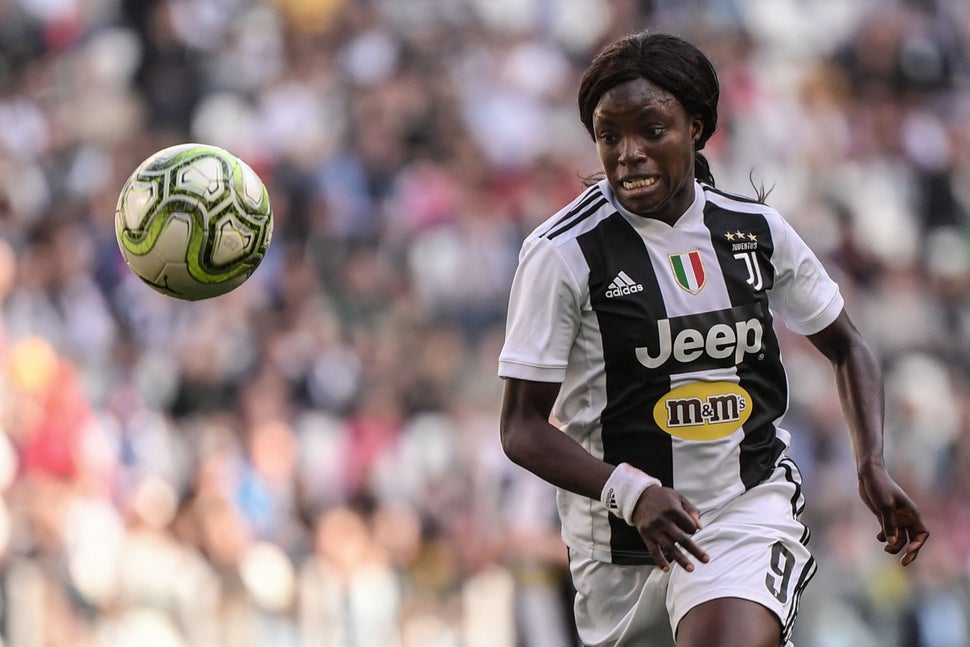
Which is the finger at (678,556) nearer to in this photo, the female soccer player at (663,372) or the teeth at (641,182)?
the female soccer player at (663,372)

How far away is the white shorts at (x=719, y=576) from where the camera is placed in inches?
165

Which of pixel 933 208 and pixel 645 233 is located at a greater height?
pixel 933 208

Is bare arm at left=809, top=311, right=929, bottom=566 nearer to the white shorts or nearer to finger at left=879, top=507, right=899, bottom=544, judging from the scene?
finger at left=879, top=507, right=899, bottom=544

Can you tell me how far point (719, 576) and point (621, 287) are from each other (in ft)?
2.74

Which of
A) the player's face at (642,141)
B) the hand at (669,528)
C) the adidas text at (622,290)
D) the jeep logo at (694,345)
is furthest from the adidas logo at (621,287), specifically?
the hand at (669,528)

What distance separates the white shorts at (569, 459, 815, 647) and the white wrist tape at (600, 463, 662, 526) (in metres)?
0.42

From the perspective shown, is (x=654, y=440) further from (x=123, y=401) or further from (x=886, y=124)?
(x=886, y=124)

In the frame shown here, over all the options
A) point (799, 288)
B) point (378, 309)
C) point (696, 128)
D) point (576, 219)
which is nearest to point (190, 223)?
point (576, 219)

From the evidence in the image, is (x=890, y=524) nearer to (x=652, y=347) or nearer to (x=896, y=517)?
(x=896, y=517)

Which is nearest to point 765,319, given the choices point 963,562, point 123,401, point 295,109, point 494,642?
point 494,642

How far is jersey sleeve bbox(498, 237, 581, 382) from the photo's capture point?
4266 millimetres

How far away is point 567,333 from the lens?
432cm

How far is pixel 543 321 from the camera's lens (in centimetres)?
428

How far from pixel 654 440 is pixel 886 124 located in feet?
26.6
